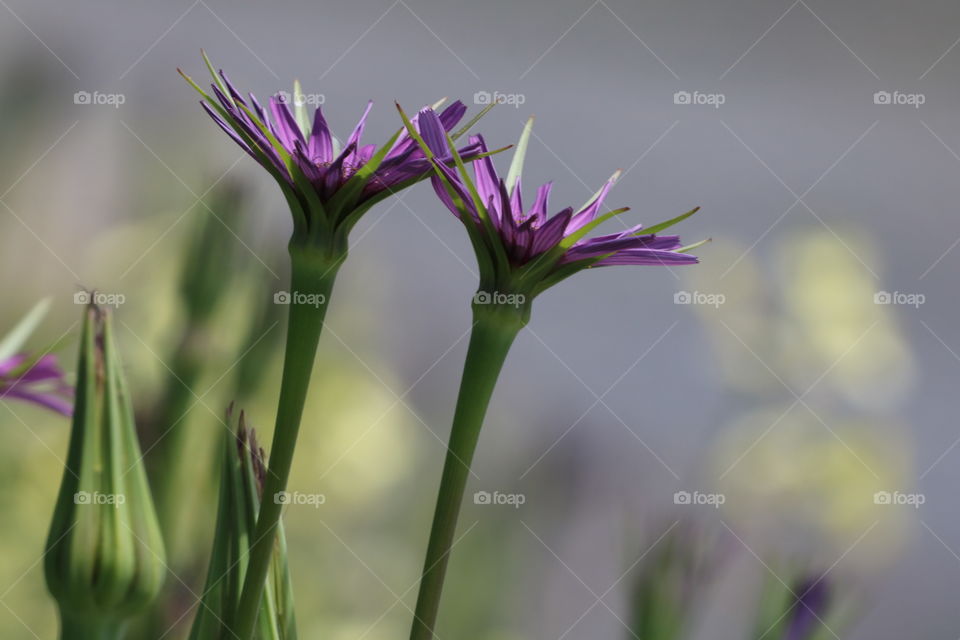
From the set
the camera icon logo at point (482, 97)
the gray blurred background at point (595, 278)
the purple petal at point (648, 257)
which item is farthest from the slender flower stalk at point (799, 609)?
the camera icon logo at point (482, 97)

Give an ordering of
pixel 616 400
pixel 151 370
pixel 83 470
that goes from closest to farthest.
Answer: pixel 83 470 < pixel 151 370 < pixel 616 400

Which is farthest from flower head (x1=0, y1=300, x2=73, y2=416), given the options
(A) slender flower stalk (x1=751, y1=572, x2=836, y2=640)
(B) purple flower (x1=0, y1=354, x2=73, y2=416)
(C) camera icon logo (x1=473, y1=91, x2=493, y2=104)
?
(C) camera icon logo (x1=473, y1=91, x2=493, y2=104)

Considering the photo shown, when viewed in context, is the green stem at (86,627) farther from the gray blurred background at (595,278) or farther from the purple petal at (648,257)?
the gray blurred background at (595,278)

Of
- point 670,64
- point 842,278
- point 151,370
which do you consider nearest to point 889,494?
point 842,278

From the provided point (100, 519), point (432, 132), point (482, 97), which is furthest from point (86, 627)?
point (482, 97)

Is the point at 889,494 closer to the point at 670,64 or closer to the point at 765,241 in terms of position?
the point at 765,241

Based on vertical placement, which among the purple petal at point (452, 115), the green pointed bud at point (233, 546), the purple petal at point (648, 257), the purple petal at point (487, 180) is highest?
the purple petal at point (452, 115)

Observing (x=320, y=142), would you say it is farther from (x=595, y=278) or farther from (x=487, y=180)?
(x=595, y=278)
